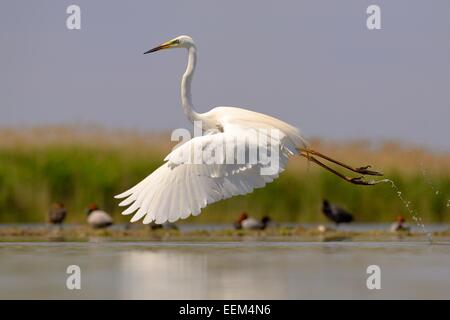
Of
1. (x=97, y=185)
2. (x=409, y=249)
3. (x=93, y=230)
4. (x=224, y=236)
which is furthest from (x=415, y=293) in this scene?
(x=97, y=185)

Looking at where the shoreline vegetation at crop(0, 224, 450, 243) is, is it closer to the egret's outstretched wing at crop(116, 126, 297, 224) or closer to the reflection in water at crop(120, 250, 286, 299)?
the reflection in water at crop(120, 250, 286, 299)

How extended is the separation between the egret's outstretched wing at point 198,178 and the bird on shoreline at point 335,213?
Answer: 7215 millimetres

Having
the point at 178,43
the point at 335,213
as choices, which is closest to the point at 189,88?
the point at 178,43

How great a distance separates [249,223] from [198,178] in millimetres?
7128

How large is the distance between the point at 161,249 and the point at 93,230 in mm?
3831

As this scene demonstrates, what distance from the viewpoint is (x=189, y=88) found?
42.4ft

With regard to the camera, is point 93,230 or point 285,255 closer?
point 285,255

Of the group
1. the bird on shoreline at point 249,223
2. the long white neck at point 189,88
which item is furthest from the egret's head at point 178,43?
the bird on shoreline at point 249,223

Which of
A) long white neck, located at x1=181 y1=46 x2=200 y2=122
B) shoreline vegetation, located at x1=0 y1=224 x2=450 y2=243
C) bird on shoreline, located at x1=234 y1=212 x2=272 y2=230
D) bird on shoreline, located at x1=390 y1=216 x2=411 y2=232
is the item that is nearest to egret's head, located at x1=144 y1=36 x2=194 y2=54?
long white neck, located at x1=181 y1=46 x2=200 y2=122

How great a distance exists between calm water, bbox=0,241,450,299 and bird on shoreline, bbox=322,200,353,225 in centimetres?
392

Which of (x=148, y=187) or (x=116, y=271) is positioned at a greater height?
(x=148, y=187)

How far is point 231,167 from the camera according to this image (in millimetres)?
10625

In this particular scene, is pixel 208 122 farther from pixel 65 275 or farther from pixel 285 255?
pixel 65 275

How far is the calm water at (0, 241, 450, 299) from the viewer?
9.20m
